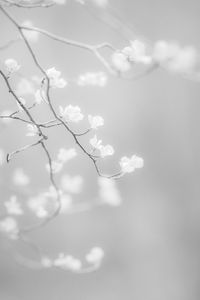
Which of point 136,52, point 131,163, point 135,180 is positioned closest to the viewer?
point 136,52

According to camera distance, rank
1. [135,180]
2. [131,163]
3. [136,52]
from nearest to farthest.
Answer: [136,52], [131,163], [135,180]

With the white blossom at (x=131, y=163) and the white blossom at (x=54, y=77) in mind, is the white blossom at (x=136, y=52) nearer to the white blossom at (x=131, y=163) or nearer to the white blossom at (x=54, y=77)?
the white blossom at (x=54, y=77)

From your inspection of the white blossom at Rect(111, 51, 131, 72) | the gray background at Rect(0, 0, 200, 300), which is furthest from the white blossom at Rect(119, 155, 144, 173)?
the gray background at Rect(0, 0, 200, 300)

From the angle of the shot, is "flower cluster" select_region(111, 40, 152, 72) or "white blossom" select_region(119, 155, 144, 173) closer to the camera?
"flower cluster" select_region(111, 40, 152, 72)

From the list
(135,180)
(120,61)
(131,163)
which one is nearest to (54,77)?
(120,61)

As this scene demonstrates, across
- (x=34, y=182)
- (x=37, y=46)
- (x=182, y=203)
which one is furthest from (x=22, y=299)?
(x=37, y=46)

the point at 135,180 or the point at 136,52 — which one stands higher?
the point at 135,180

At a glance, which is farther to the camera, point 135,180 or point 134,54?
point 135,180

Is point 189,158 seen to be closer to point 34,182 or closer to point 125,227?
point 125,227

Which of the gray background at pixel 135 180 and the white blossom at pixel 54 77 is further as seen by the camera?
the gray background at pixel 135 180

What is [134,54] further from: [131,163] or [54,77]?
[131,163]

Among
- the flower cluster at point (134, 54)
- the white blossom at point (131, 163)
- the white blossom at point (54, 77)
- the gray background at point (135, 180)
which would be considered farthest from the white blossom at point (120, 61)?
the gray background at point (135, 180)

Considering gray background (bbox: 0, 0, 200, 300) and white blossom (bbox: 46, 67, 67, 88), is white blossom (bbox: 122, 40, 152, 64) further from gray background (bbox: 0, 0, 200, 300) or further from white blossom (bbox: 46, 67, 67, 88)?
gray background (bbox: 0, 0, 200, 300)
